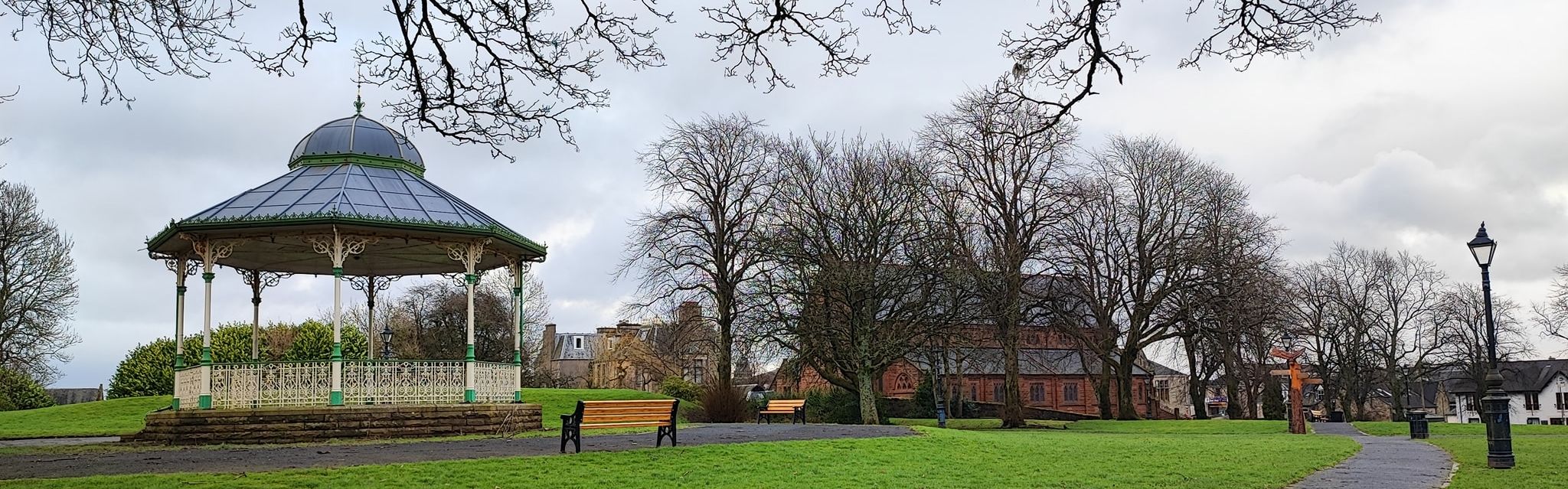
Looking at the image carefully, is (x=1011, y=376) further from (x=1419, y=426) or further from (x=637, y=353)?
(x=637, y=353)

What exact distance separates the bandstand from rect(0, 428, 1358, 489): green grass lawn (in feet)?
23.5

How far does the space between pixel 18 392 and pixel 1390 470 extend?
126 ft

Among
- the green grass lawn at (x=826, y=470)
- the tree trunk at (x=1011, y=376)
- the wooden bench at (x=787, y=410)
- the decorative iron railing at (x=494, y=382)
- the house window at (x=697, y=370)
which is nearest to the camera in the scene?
the green grass lawn at (x=826, y=470)

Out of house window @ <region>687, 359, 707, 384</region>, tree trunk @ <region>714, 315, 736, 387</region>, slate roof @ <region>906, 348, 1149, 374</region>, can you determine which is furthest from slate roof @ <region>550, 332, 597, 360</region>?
tree trunk @ <region>714, 315, 736, 387</region>

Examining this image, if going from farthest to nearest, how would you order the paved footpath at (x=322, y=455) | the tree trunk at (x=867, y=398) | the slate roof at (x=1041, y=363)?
1. the slate roof at (x=1041, y=363)
2. the tree trunk at (x=867, y=398)
3. the paved footpath at (x=322, y=455)

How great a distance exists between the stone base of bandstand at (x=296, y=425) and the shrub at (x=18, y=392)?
69.1 feet

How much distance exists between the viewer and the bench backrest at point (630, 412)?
15.4 metres

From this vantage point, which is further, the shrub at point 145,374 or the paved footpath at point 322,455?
the shrub at point 145,374

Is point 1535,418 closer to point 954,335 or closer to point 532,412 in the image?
point 954,335

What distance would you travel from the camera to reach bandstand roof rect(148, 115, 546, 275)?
1933cm

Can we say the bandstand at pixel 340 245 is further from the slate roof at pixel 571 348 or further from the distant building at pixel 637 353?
the slate roof at pixel 571 348

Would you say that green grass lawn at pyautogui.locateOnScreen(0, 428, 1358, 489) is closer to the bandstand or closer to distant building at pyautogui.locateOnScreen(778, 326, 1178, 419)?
the bandstand

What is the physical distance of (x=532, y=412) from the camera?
20.6m

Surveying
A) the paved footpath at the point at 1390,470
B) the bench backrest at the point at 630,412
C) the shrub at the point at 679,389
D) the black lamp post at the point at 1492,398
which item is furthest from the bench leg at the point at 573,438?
the shrub at the point at 679,389
